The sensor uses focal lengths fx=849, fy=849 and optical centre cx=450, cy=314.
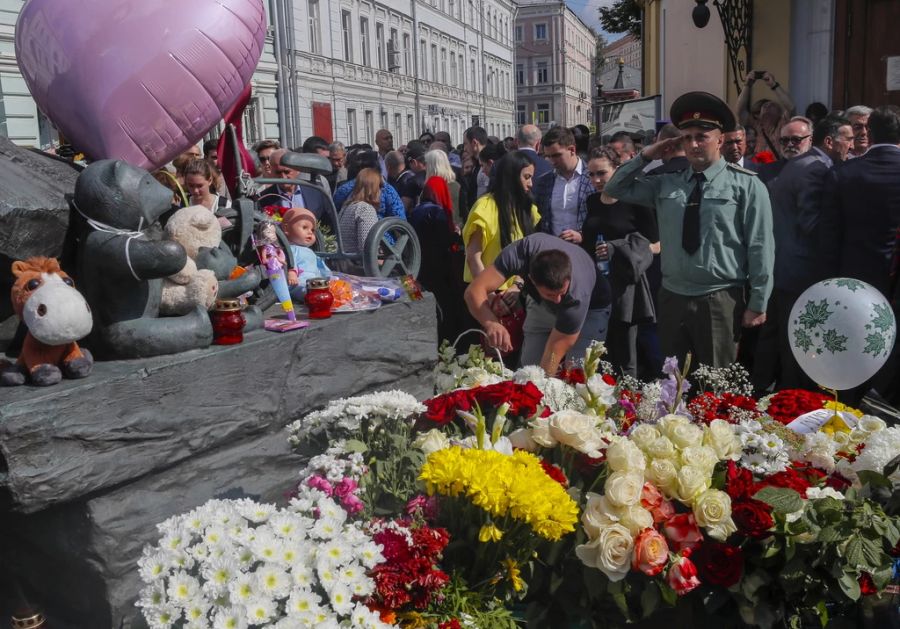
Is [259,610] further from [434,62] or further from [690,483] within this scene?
[434,62]

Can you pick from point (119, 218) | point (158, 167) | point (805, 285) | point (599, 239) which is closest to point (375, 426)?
point (119, 218)

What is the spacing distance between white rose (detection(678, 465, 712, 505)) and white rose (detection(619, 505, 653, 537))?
0.12 meters

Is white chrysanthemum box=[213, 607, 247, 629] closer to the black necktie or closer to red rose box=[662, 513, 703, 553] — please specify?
red rose box=[662, 513, 703, 553]

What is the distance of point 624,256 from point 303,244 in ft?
5.81

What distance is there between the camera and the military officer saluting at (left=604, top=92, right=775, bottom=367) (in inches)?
154

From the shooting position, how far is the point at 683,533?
191 centimetres

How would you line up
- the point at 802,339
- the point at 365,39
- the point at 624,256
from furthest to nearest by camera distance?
the point at 365,39
the point at 624,256
the point at 802,339

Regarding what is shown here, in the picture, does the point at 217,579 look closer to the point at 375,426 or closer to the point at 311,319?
the point at 375,426

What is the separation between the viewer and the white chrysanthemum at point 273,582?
5.32ft

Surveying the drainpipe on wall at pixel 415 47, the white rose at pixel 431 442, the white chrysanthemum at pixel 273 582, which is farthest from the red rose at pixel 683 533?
the drainpipe on wall at pixel 415 47

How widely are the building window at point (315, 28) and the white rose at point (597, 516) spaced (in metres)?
25.3

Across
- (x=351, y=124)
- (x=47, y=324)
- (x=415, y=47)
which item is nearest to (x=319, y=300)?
(x=47, y=324)

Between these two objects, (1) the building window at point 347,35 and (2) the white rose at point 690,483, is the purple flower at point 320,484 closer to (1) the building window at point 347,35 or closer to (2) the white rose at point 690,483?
(2) the white rose at point 690,483

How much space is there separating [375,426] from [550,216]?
3216 millimetres
